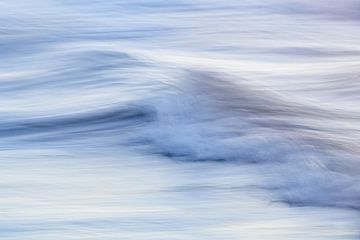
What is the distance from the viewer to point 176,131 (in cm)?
389

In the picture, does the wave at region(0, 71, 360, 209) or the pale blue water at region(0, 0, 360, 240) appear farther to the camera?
the wave at region(0, 71, 360, 209)

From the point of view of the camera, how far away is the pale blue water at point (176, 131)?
305 cm

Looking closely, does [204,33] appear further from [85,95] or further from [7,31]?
[85,95]

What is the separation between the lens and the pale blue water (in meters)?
3.05

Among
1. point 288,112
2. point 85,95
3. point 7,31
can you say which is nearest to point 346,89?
point 288,112

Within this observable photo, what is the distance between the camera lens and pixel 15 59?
547 cm

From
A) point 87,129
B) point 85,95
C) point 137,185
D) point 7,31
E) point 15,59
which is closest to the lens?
point 137,185

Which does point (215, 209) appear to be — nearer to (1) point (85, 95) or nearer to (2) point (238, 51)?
(1) point (85, 95)

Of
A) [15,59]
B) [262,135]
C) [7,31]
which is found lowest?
[262,135]

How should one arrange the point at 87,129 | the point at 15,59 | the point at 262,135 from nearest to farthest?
the point at 262,135 → the point at 87,129 → the point at 15,59

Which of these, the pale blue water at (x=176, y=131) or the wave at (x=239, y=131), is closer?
the pale blue water at (x=176, y=131)

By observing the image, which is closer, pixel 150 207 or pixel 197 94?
pixel 150 207

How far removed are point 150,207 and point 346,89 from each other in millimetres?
1784

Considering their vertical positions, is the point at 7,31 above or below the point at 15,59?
above
